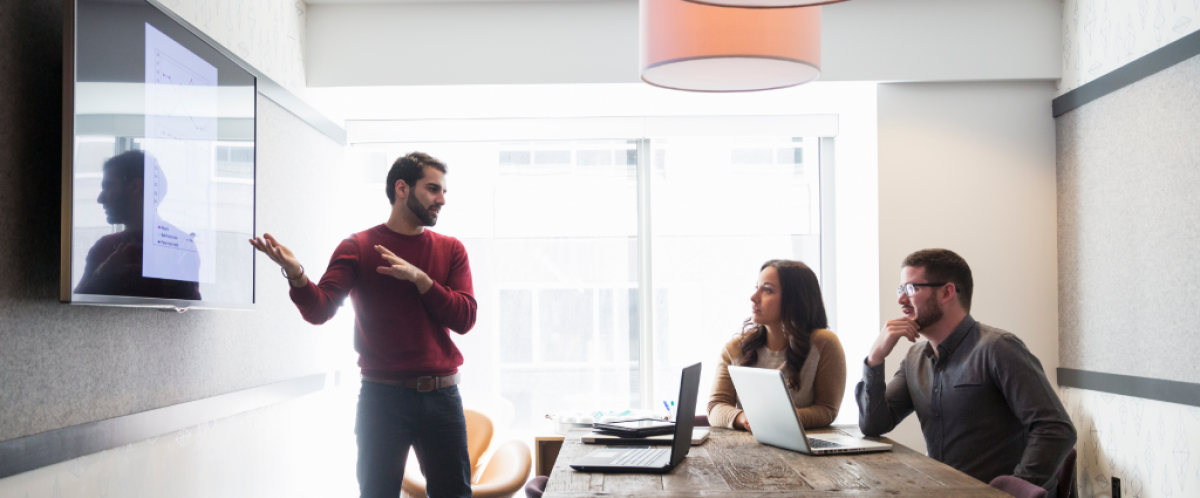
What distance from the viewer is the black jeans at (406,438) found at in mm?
2891

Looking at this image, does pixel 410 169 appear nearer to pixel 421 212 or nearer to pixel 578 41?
pixel 421 212

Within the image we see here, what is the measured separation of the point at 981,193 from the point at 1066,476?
7.19 feet

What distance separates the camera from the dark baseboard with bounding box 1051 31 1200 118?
10.3ft

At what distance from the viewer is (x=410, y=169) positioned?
3.07 meters

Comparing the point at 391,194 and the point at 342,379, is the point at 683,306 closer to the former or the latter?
the point at 342,379

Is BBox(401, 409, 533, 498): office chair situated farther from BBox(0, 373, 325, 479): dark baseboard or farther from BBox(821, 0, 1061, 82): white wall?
BBox(821, 0, 1061, 82): white wall


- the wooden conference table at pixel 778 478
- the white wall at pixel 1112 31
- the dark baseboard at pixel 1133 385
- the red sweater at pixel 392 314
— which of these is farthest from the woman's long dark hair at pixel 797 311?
the white wall at pixel 1112 31

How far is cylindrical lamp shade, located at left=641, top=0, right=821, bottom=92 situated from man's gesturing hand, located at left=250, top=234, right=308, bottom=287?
1202mm

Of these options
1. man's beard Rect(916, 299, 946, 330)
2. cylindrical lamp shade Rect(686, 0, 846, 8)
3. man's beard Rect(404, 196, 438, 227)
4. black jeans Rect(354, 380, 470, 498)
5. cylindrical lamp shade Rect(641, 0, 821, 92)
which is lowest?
black jeans Rect(354, 380, 470, 498)

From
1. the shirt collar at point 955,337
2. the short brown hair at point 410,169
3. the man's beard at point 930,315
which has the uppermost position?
the short brown hair at point 410,169

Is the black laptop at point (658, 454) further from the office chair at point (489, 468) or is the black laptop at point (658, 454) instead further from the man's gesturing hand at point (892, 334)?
the office chair at point (489, 468)

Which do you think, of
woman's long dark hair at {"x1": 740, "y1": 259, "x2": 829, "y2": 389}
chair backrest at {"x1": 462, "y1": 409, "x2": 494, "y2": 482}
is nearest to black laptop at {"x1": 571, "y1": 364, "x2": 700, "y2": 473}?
woman's long dark hair at {"x1": 740, "y1": 259, "x2": 829, "y2": 389}

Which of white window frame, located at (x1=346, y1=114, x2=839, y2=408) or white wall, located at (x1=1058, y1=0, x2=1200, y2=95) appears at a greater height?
white wall, located at (x1=1058, y1=0, x2=1200, y2=95)

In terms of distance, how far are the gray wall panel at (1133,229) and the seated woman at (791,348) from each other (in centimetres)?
141
